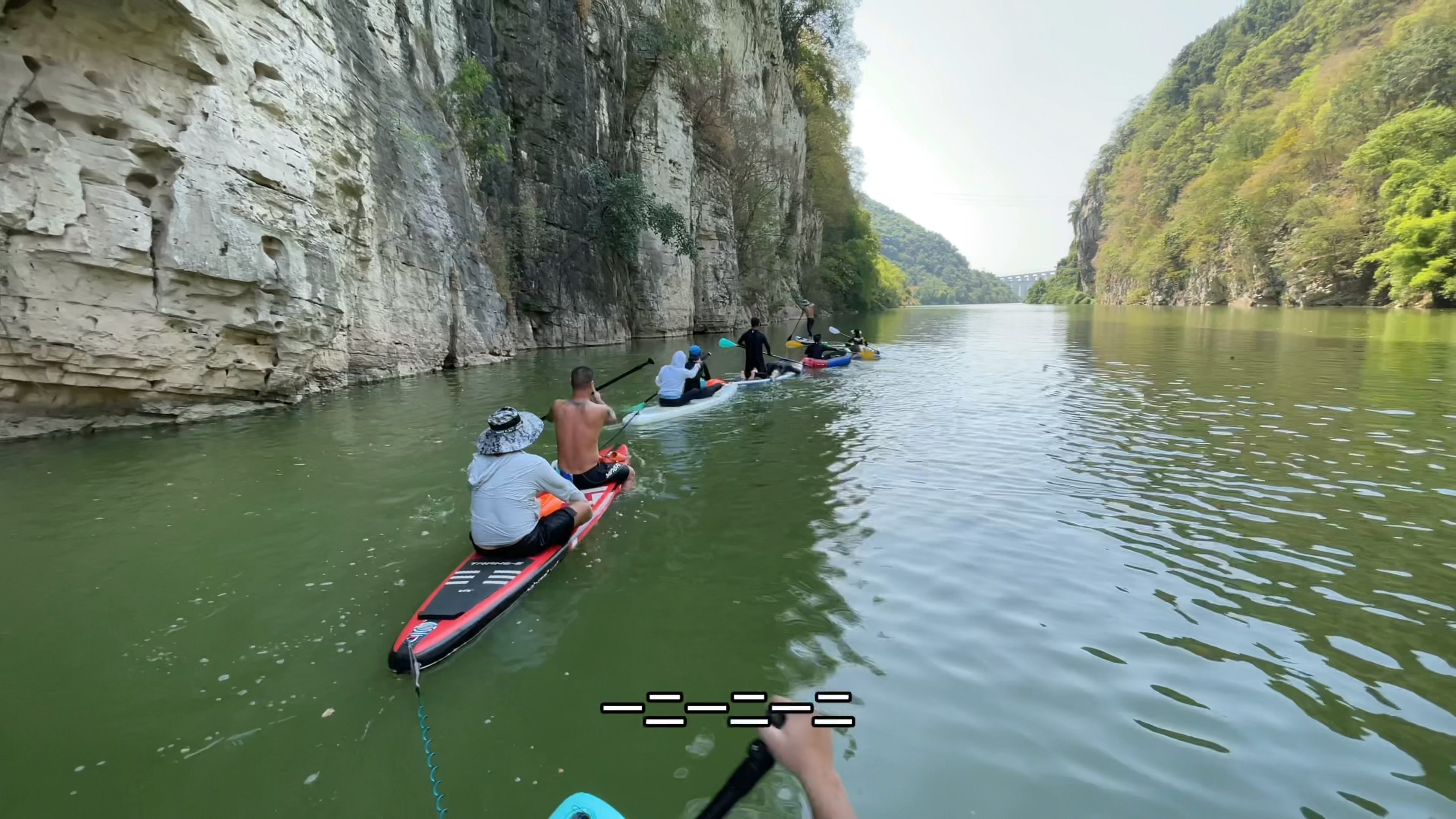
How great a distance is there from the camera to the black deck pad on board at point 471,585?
11.6 ft

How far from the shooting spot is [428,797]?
2457mm

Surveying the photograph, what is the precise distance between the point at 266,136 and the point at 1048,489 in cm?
1102

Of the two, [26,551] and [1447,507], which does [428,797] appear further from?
[1447,507]

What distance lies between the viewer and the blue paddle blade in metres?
1.64

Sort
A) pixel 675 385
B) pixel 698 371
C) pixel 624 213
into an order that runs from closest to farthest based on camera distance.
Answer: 1. pixel 675 385
2. pixel 698 371
3. pixel 624 213

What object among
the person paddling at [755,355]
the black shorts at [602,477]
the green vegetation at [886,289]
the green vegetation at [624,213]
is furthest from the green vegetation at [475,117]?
the green vegetation at [886,289]

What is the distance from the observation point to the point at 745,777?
3.97ft

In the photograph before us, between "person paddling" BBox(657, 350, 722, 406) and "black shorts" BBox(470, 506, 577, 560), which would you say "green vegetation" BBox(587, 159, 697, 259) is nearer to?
"person paddling" BBox(657, 350, 722, 406)

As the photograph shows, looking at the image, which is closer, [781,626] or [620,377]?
[781,626]

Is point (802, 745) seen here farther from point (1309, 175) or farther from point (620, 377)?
point (1309, 175)

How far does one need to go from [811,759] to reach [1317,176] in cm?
5782

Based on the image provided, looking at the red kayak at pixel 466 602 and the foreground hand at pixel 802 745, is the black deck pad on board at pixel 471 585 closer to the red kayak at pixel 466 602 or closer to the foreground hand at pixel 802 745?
the red kayak at pixel 466 602

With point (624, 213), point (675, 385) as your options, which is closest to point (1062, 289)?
point (624, 213)

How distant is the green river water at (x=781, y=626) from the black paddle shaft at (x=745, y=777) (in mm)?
1379
